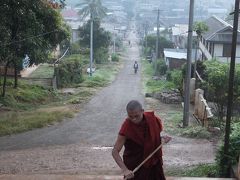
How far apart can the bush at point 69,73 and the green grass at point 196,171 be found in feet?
77.0

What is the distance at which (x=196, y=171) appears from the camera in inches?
350

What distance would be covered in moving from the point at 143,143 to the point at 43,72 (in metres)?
31.6

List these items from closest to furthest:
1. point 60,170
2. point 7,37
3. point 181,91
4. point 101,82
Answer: point 60,170
point 7,37
point 181,91
point 101,82

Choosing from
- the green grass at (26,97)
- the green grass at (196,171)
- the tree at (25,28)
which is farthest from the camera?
the green grass at (26,97)

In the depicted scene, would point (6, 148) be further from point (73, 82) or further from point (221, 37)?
point (221, 37)

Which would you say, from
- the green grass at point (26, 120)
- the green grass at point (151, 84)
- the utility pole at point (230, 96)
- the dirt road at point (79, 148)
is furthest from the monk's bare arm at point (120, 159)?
the green grass at point (151, 84)

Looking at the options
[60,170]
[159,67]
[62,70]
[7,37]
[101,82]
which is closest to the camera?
[60,170]

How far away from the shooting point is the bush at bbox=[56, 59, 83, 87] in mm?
32256

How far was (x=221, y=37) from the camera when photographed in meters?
38.1

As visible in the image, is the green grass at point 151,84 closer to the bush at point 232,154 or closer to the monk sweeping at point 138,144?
the bush at point 232,154

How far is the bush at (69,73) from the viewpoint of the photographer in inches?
1270

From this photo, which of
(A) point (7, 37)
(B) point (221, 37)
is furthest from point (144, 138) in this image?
(B) point (221, 37)

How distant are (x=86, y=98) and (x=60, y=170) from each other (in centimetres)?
1650

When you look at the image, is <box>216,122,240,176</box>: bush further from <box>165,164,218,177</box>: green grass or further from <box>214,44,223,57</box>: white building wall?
<box>214,44,223,57</box>: white building wall
